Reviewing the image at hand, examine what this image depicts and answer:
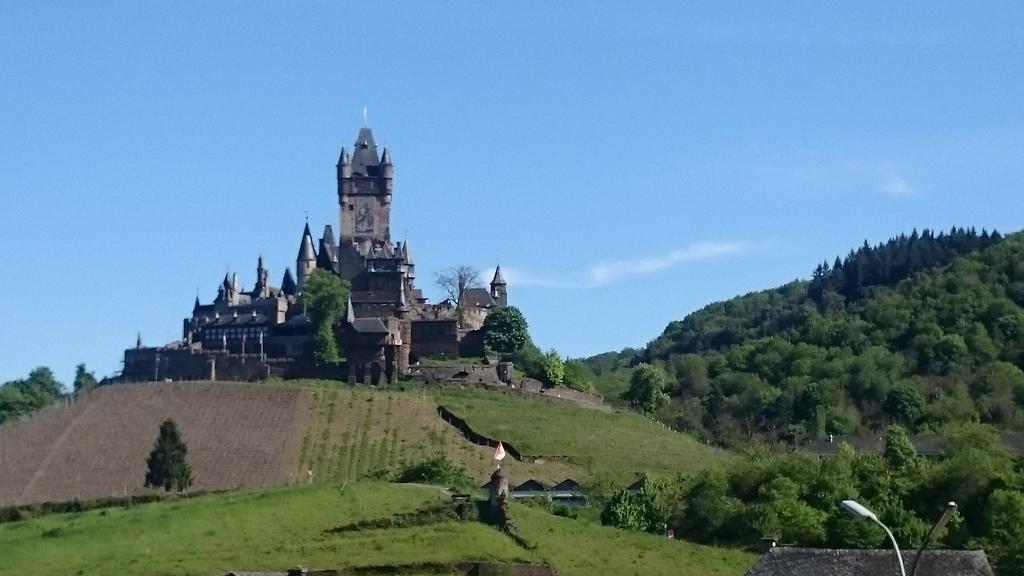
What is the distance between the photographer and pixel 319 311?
15150cm

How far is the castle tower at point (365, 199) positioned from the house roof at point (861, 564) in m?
116

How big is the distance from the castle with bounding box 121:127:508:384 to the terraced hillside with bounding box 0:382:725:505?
667 cm

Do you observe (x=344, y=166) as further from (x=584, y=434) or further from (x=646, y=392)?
(x=584, y=434)

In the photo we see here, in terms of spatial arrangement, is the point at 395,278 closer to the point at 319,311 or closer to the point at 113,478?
the point at 319,311

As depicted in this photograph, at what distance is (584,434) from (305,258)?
4883cm

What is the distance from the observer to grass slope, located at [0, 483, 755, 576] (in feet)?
245

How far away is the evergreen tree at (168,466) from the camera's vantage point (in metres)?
105

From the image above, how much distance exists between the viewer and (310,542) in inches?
3063

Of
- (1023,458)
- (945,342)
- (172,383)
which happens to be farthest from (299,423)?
(945,342)

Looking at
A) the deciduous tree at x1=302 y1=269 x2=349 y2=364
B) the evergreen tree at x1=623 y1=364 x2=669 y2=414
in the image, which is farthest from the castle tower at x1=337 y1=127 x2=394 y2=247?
the evergreen tree at x1=623 y1=364 x2=669 y2=414

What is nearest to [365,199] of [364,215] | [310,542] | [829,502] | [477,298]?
[364,215]

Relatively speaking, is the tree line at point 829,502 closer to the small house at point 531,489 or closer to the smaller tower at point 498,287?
the small house at point 531,489

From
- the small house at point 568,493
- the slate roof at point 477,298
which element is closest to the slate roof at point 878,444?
the small house at point 568,493

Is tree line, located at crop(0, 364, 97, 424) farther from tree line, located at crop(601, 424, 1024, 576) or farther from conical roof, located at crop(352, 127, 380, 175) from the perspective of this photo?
tree line, located at crop(601, 424, 1024, 576)
